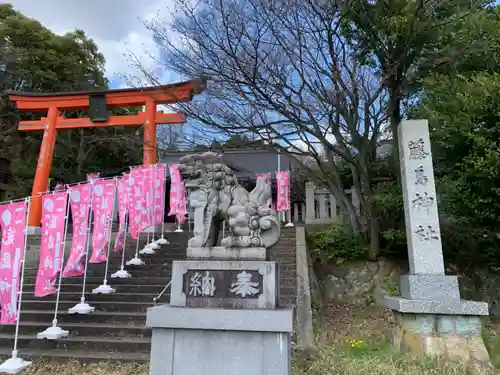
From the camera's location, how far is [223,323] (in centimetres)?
389

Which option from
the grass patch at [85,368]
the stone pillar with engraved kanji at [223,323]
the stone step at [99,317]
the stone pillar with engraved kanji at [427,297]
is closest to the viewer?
the stone pillar with engraved kanji at [223,323]

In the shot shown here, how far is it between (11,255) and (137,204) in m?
4.14

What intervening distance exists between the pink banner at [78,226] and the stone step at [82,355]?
1525mm

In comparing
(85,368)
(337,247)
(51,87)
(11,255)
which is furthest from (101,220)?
(51,87)

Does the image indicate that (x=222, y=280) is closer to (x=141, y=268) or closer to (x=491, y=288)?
(x=141, y=268)

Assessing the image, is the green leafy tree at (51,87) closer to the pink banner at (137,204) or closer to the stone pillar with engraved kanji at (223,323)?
the pink banner at (137,204)

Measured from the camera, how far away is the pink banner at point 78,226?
7.14 metres

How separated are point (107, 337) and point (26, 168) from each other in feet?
52.7

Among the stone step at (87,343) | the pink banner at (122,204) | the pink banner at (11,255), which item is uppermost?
the pink banner at (122,204)

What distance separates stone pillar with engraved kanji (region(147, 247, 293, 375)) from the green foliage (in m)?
6.01

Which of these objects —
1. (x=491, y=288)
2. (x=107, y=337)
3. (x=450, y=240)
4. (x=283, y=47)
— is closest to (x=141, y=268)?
(x=107, y=337)

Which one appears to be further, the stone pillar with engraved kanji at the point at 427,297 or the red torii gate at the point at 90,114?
the red torii gate at the point at 90,114

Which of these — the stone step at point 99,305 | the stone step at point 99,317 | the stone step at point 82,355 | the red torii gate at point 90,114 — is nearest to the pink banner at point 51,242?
the stone step at point 99,317

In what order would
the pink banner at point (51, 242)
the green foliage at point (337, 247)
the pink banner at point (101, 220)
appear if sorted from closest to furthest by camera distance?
the pink banner at point (51, 242), the pink banner at point (101, 220), the green foliage at point (337, 247)
